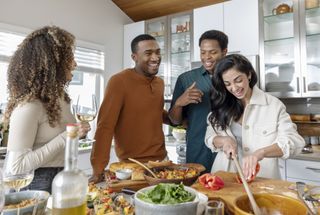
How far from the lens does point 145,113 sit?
63.7 inches

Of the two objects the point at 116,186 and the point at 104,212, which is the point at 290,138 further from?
the point at 104,212

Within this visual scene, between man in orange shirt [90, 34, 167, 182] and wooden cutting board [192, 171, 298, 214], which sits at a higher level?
man in orange shirt [90, 34, 167, 182]

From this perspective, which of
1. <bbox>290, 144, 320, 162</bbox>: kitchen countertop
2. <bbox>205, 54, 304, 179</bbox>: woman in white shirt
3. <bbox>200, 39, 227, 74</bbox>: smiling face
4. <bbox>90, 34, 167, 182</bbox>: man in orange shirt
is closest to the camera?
<bbox>205, 54, 304, 179</bbox>: woman in white shirt

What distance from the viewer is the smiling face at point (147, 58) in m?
1.69

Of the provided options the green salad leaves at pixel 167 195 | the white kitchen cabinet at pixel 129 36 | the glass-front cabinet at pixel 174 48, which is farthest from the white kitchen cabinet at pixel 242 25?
the green salad leaves at pixel 167 195

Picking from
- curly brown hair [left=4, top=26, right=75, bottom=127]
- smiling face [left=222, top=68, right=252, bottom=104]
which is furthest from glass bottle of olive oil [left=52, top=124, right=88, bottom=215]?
smiling face [left=222, top=68, right=252, bottom=104]

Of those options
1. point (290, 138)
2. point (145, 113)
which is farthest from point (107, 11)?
point (290, 138)

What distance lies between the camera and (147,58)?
5.54 feet

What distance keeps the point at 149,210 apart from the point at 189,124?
1.16 meters

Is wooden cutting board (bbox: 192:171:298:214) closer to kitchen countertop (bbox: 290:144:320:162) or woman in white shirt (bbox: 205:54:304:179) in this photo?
woman in white shirt (bbox: 205:54:304:179)

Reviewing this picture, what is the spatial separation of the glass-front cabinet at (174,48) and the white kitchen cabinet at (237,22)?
34 centimetres

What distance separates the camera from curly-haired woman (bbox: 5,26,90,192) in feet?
3.56

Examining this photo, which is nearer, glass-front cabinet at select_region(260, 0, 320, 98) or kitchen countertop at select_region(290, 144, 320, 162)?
kitchen countertop at select_region(290, 144, 320, 162)

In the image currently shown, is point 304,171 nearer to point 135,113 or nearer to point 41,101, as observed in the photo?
point 135,113
